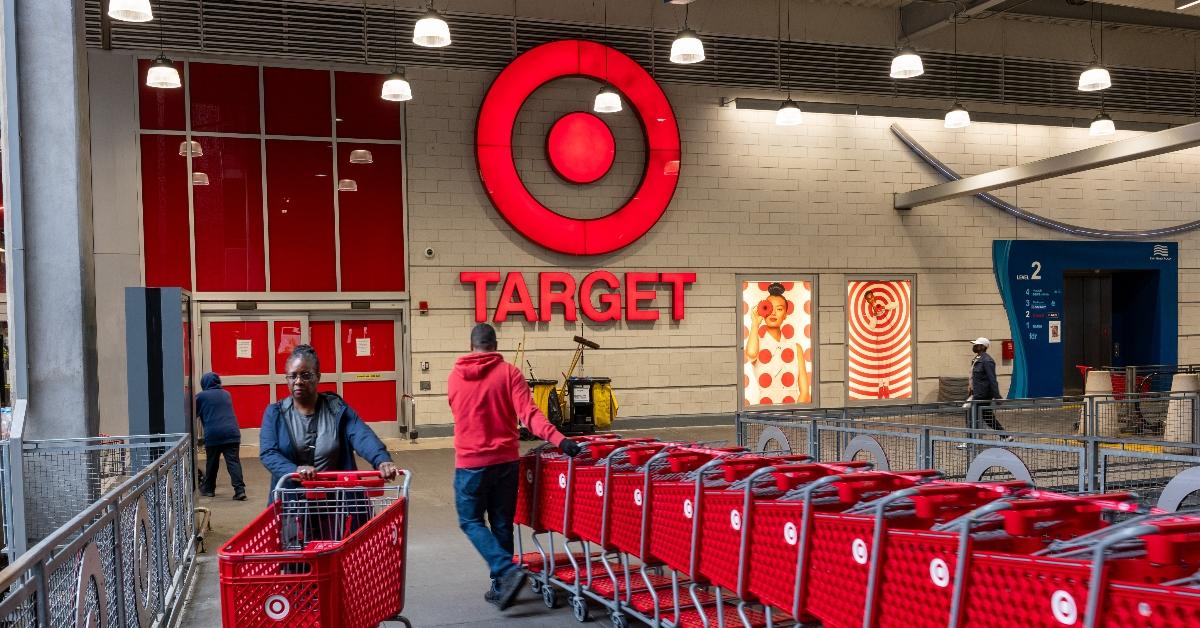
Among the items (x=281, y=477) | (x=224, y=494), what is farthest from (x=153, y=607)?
(x=224, y=494)

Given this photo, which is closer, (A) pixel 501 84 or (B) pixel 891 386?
(A) pixel 501 84

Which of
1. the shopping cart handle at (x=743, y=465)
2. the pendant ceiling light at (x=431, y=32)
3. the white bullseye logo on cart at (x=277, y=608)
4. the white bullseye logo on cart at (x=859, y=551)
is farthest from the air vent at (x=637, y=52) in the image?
the white bullseye logo on cart at (x=859, y=551)

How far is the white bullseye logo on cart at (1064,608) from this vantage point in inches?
112

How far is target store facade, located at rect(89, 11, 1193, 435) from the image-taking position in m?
13.9

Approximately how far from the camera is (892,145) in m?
17.4

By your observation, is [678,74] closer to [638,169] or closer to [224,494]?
[638,169]

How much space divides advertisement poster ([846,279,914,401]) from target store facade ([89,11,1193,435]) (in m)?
0.04

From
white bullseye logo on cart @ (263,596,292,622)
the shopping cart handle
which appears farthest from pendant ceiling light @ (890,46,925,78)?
white bullseye logo on cart @ (263,596,292,622)

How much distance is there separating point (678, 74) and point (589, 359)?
16.3 feet

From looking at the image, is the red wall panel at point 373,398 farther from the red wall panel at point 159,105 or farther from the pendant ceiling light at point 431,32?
the pendant ceiling light at point 431,32

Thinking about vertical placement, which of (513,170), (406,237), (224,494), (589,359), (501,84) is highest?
(501,84)

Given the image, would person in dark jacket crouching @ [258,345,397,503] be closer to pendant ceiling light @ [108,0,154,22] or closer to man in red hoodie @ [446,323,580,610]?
man in red hoodie @ [446,323,580,610]

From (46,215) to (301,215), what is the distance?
7180 mm

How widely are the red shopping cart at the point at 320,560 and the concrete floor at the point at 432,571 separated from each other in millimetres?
1313
